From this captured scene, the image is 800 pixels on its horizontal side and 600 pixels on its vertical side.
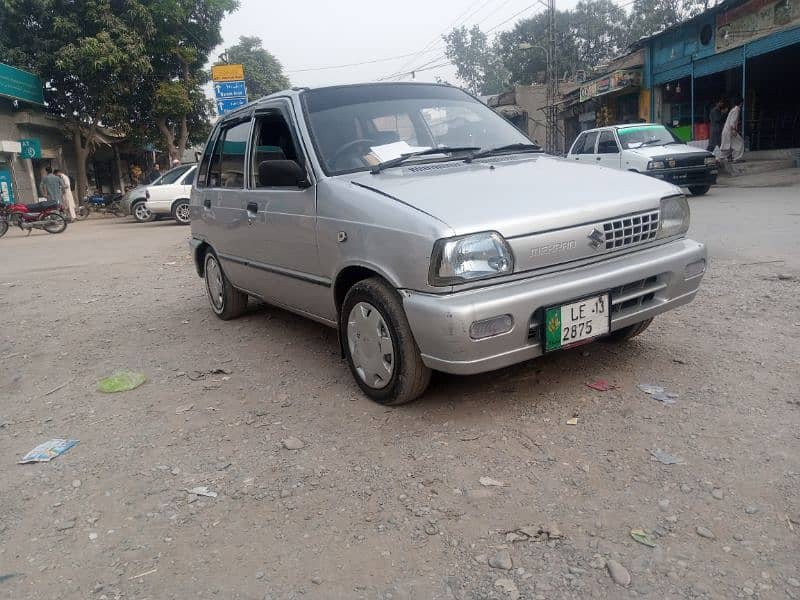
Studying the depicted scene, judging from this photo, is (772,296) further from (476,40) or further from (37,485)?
(476,40)

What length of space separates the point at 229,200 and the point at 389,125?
1.53m

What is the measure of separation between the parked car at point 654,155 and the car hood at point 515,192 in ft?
32.1

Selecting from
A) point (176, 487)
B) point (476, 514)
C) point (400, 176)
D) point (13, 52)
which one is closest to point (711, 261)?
point (400, 176)

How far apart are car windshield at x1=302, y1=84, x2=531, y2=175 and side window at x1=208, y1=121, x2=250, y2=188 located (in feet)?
2.83

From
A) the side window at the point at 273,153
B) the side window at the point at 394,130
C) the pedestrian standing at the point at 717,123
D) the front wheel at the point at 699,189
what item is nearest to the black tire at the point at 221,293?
the side window at the point at 273,153

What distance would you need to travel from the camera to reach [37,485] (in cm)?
283

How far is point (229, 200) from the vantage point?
474 centimetres

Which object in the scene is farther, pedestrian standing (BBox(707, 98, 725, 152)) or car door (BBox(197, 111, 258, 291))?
pedestrian standing (BBox(707, 98, 725, 152))

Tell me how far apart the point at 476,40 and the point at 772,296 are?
73393mm

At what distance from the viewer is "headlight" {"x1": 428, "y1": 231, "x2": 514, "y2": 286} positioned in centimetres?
273

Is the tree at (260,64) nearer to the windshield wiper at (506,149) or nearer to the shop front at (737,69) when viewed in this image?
the shop front at (737,69)

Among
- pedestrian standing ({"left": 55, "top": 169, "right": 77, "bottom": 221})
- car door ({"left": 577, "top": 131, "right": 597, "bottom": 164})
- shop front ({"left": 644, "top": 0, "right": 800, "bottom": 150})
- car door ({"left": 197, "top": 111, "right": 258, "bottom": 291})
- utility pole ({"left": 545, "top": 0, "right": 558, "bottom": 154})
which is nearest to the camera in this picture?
car door ({"left": 197, "top": 111, "right": 258, "bottom": 291})

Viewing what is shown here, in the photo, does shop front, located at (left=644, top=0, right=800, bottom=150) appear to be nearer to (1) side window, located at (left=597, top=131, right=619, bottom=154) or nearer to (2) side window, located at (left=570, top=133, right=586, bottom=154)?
(2) side window, located at (left=570, top=133, right=586, bottom=154)

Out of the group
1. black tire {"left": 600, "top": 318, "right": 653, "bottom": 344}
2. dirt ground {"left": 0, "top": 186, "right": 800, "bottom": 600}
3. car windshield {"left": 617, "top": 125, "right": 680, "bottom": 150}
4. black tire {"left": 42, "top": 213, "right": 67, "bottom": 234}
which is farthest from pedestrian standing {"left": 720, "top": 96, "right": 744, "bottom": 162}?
black tire {"left": 42, "top": 213, "right": 67, "bottom": 234}
